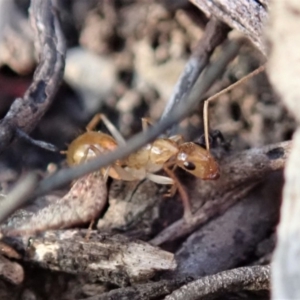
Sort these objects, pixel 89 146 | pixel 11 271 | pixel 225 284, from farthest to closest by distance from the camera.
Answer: pixel 89 146, pixel 11 271, pixel 225 284

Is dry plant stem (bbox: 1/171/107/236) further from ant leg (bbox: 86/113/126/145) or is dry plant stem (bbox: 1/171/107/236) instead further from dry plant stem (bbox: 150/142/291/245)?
ant leg (bbox: 86/113/126/145)

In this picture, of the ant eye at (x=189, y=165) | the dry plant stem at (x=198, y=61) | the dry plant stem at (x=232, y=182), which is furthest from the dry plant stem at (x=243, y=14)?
the ant eye at (x=189, y=165)

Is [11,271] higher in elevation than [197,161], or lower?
lower

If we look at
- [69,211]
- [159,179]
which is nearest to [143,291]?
[69,211]

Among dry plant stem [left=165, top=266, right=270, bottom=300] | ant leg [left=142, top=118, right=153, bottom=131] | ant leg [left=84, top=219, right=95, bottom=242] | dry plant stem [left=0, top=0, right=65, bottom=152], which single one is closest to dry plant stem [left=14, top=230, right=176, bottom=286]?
ant leg [left=84, top=219, right=95, bottom=242]

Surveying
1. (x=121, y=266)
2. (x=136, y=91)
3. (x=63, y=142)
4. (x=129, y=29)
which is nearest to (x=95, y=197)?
(x=121, y=266)

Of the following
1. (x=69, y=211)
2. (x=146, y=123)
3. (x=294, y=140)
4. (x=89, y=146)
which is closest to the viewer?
(x=294, y=140)

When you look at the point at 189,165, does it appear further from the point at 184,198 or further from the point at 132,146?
the point at 132,146

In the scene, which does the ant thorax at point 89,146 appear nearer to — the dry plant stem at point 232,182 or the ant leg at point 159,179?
the ant leg at point 159,179
